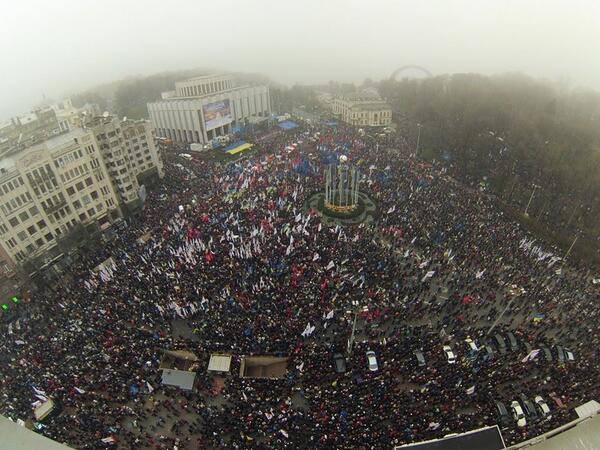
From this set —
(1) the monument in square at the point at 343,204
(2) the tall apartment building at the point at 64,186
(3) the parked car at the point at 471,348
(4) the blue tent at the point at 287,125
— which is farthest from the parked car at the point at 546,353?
(4) the blue tent at the point at 287,125

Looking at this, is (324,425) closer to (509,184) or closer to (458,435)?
(458,435)

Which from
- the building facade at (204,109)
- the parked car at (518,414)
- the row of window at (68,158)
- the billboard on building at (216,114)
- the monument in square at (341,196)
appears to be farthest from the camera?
the billboard on building at (216,114)

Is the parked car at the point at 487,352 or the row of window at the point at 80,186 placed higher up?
the row of window at the point at 80,186

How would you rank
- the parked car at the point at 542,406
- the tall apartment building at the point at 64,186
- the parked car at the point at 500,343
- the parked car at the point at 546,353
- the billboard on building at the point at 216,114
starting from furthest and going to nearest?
the billboard on building at the point at 216,114
the tall apartment building at the point at 64,186
the parked car at the point at 500,343
the parked car at the point at 546,353
the parked car at the point at 542,406

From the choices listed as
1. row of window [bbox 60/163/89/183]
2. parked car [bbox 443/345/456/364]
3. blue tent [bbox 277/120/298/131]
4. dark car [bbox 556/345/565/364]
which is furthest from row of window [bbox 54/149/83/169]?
blue tent [bbox 277/120/298/131]

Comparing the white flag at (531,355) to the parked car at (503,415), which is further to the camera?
the white flag at (531,355)

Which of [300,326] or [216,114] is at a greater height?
[216,114]

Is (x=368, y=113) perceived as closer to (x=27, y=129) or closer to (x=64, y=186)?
(x=64, y=186)

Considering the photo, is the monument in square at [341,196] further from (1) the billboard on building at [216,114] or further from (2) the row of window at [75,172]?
(1) the billboard on building at [216,114]

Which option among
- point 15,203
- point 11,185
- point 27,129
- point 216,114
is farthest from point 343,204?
point 216,114
